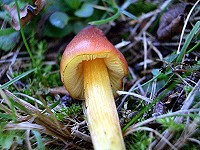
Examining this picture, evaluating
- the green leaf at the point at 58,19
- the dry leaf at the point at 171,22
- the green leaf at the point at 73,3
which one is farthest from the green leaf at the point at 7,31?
the dry leaf at the point at 171,22

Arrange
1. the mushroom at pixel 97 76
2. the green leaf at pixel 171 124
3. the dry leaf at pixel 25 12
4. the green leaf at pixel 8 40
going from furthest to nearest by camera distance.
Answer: the green leaf at pixel 8 40
the dry leaf at pixel 25 12
the mushroom at pixel 97 76
the green leaf at pixel 171 124

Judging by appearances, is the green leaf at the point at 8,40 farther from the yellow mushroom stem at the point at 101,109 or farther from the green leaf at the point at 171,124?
the green leaf at the point at 171,124

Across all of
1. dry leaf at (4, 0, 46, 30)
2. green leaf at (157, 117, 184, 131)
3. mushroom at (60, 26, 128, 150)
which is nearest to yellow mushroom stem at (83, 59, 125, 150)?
mushroom at (60, 26, 128, 150)

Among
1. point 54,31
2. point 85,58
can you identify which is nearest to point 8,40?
point 54,31

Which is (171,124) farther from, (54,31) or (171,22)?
(54,31)

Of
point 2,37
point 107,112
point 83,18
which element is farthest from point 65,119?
point 83,18

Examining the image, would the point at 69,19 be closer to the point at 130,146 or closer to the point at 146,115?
the point at 146,115
